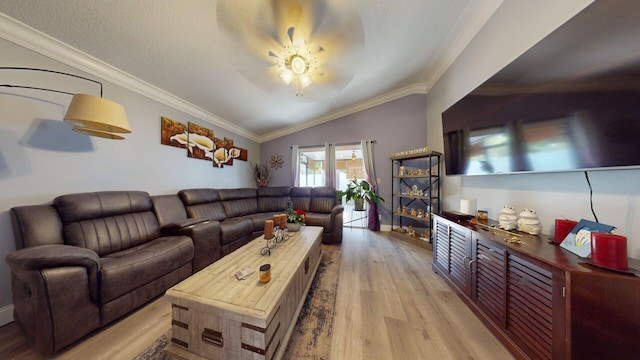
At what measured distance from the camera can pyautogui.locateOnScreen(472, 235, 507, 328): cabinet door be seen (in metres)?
1.26

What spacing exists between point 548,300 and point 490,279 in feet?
1.44

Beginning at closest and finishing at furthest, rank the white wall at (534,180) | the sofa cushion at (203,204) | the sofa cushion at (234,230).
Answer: the white wall at (534,180), the sofa cushion at (234,230), the sofa cushion at (203,204)

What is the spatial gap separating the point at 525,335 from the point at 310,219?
8.67ft

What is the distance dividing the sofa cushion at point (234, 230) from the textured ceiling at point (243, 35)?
82.6 inches

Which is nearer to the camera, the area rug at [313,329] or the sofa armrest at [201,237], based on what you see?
the area rug at [313,329]

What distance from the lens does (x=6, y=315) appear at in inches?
54.9

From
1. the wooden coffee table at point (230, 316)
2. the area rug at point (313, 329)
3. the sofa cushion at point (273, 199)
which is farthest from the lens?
the sofa cushion at point (273, 199)

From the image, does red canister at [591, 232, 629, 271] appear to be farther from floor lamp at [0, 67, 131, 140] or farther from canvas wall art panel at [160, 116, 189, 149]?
canvas wall art panel at [160, 116, 189, 149]

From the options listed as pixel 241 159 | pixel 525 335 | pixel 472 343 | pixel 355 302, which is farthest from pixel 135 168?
pixel 525 335

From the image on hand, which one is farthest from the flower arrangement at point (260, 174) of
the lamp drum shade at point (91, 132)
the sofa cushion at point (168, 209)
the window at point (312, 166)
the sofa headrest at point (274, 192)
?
the lamp drum shade at point (91, 132)

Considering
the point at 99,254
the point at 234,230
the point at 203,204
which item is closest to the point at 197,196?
the point at 203,204

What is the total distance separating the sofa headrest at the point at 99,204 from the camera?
159 centimetres

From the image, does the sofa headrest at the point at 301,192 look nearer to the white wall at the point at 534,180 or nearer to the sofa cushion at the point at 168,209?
the sofa cushion at the point at 168,209

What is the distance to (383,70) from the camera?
9.67ft
